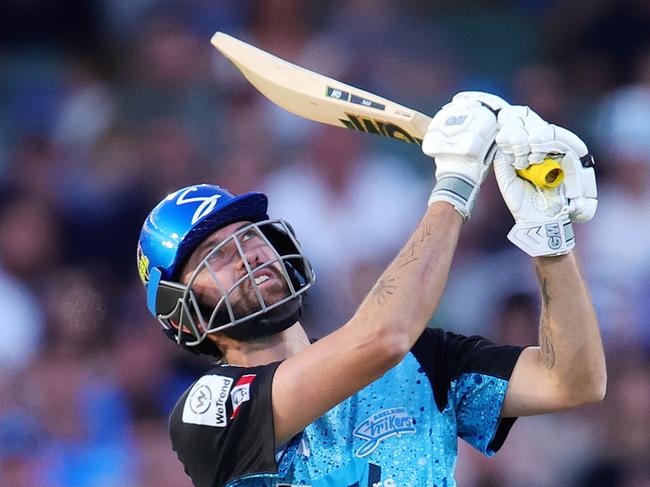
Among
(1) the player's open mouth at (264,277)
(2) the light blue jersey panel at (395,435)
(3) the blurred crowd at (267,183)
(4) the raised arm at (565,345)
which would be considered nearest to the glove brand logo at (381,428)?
(2) the light blue jersey panel at (395,435)

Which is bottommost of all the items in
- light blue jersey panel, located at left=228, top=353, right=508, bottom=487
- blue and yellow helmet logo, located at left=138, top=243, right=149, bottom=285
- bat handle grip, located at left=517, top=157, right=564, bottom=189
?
light blue jersey panel, located at left=228, top=353, right=508, bottom=487

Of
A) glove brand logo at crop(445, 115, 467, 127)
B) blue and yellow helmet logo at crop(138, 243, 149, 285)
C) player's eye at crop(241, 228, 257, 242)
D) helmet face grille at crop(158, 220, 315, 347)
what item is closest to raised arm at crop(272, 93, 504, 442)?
glove brand logo at crop(445, 115, 467, 127)

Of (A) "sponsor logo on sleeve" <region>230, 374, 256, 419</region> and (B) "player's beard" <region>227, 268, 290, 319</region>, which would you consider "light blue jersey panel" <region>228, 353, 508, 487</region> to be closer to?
(A) "sponsor logo on sleeve" <region>230, 374, 256, 419</region>

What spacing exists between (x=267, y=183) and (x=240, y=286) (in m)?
2.78

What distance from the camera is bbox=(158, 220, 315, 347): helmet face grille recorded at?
3.14m

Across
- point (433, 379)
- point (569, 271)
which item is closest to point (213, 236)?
point (433, 379)

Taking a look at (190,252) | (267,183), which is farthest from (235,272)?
(267,183)

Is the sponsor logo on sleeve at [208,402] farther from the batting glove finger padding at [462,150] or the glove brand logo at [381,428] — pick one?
→ the batting glove finger padding at [462,150]

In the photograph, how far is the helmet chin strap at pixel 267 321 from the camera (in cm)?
315

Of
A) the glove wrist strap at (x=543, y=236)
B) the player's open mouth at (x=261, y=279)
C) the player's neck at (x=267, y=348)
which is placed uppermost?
the glove wrist strap at (x=543, y=236)

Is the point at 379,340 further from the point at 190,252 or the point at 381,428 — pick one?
the point at 190,252

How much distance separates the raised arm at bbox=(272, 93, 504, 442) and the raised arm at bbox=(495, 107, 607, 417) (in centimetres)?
9

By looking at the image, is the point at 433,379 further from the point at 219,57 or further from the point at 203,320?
the point at 219,57

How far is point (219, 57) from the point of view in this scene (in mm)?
6578
